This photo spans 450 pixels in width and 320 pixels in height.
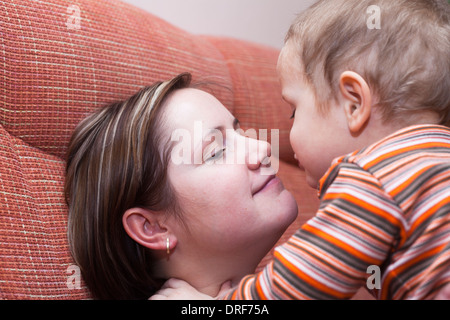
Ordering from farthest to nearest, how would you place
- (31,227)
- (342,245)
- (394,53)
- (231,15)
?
1. (231,15)
2. (31,227)
3. (394,53)
4. (342,245)

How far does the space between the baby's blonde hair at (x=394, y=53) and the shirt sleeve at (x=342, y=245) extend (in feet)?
0.70

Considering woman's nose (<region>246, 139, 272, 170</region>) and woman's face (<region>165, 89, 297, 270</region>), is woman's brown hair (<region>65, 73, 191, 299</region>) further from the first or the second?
woman's nose (<region>246, 139, 272, 170</region>)

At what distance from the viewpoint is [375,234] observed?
0.77 metres

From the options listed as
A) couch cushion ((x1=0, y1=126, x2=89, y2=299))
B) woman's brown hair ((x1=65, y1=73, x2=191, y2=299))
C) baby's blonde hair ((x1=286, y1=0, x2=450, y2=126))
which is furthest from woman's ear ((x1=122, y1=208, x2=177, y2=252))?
baby's blonde hair ((x1=286, y1=0, x2=450, y2=126))

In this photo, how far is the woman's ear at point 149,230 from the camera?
1077 mm

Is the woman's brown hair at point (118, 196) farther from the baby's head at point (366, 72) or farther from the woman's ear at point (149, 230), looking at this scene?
the baby's head at point (366, 72)

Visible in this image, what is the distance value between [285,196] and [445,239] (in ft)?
1.16

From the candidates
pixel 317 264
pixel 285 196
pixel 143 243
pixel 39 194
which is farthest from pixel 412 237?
pixel 39 194

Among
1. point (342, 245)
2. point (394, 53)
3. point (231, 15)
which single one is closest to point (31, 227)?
point (342, 245)

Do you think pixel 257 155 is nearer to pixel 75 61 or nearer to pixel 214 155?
pixel 214 155

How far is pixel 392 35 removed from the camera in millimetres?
931

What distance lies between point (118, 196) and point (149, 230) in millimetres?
104

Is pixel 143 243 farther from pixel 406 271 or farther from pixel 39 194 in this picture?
pixel 406 271

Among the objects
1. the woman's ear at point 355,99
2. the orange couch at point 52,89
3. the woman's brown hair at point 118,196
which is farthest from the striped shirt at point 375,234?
the orange couch at point 52,89
